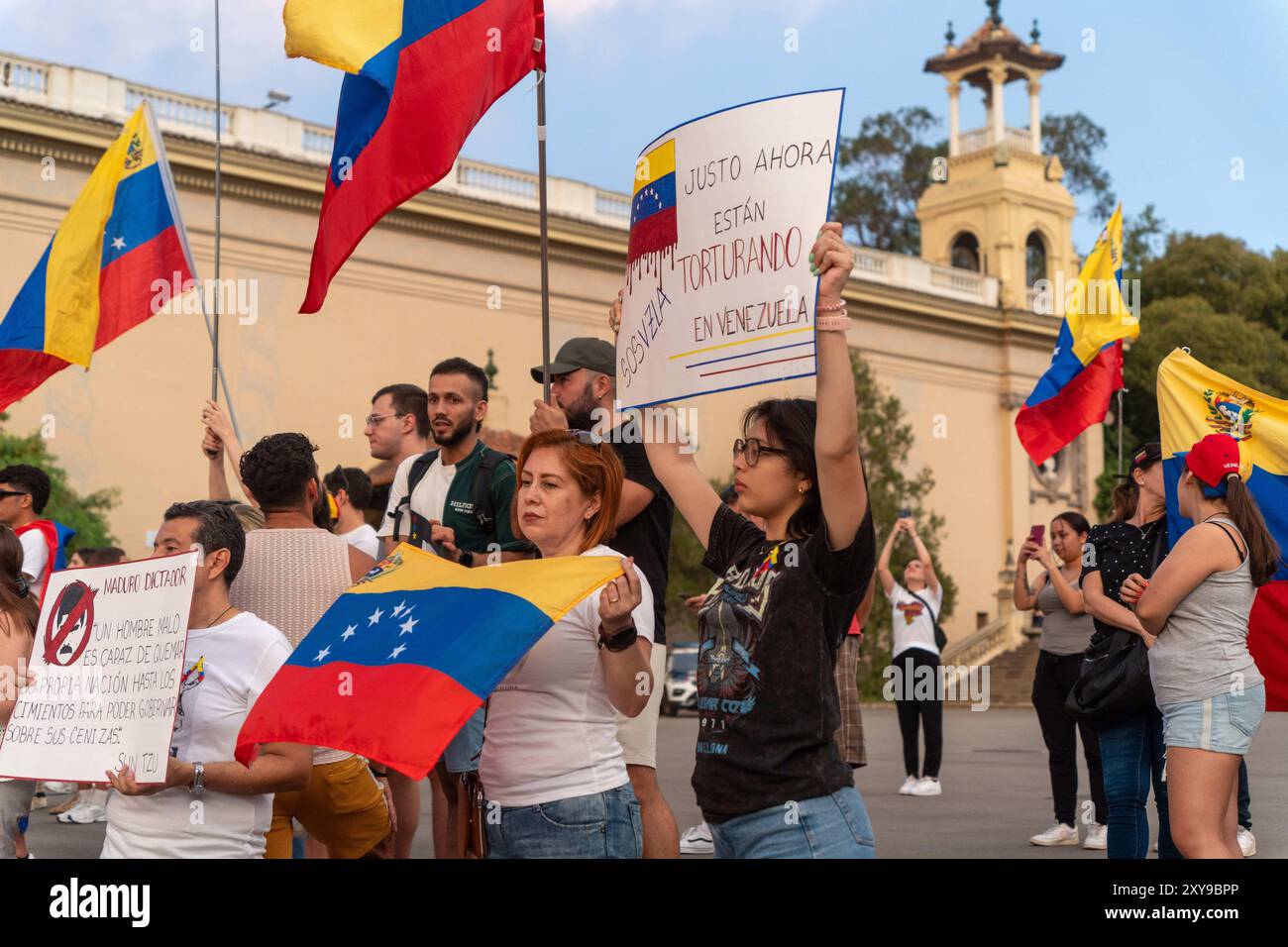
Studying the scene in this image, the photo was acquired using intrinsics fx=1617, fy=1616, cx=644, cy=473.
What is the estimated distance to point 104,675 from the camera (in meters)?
4.53

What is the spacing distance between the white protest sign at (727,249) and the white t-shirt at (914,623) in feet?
26.0

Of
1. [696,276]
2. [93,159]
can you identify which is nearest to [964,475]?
[93,159]

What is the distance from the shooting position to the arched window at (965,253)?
2069 inches

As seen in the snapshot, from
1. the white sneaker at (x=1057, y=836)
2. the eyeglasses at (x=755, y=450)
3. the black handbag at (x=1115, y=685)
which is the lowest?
the white sneaker at (x=1057, y=836)

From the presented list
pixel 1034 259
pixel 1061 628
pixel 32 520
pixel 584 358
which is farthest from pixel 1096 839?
pixel 1034 259

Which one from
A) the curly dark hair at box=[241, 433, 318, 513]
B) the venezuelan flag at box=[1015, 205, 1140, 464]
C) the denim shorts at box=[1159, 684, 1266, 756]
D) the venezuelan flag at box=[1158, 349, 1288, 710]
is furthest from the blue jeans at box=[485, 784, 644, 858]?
the venezuelan flag at box=[1015, 205, 1140, 464]

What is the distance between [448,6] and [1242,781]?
17.0ft

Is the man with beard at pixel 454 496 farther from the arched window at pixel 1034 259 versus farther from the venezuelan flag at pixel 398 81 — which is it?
the arched window at pixel 1034 259

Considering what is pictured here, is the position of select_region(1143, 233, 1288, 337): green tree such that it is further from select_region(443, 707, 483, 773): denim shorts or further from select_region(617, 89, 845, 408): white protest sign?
select_region(617, 89, 845, 408): white protest sign

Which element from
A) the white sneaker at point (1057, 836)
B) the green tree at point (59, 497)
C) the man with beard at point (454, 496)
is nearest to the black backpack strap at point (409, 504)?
the man with beard at point (454, 496)

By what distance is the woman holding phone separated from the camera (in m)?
8.73

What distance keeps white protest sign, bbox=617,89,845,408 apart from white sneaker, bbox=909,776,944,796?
801 cm

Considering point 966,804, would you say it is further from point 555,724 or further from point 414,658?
point 414,658

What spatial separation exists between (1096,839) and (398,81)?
5.45m
